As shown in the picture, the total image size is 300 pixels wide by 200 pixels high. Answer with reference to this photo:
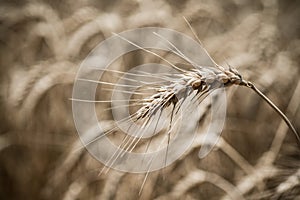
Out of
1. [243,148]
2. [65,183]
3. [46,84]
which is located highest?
[46,84]

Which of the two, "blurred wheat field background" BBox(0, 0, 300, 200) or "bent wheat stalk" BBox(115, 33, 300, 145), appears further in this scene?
"blurred wheat field background" BBox(0, 0, 300, 200)

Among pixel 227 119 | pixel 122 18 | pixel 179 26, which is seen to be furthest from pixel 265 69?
pixel 122 18

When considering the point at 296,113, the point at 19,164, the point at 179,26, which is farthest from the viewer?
the point at 19,164

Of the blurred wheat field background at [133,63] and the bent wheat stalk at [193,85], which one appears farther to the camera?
the blurred wheat field background at [133,63]

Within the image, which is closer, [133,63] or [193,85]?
[193,85]

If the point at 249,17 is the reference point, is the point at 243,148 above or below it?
below

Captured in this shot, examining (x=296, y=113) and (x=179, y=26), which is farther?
(x=179, y=26)

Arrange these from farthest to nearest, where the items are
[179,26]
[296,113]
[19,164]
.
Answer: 1. [19,164]
2. [179,26]
3. [296,113]

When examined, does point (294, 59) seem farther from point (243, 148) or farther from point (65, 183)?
point (65, 183)
